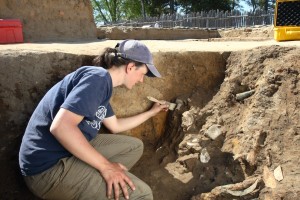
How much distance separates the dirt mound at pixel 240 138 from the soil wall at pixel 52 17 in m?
3.19

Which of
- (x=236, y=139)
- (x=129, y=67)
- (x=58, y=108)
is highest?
(x=129, y=67)

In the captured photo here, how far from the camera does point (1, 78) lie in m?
2.74

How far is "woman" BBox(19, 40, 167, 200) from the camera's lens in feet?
6.35

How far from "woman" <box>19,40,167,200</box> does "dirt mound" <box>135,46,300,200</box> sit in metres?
0.68

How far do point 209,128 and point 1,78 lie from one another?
5.46 ft

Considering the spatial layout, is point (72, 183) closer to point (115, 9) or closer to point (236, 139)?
point (236, 139)

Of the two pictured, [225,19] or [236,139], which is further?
[225,19]

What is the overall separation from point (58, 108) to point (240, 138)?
1449mm

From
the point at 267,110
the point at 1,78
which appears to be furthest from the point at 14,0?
the point at 267,110

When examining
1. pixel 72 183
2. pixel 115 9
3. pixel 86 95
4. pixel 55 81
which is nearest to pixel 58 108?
pixel 86 95

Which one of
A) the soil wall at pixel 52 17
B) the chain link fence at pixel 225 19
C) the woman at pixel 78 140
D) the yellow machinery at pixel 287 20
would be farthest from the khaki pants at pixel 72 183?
the chain link fence at pixel 225 19

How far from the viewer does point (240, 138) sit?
280 cm

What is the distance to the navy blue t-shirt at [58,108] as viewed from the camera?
1943 mm

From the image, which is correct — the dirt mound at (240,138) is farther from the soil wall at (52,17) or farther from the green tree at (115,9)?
the green tree at (115,9)
